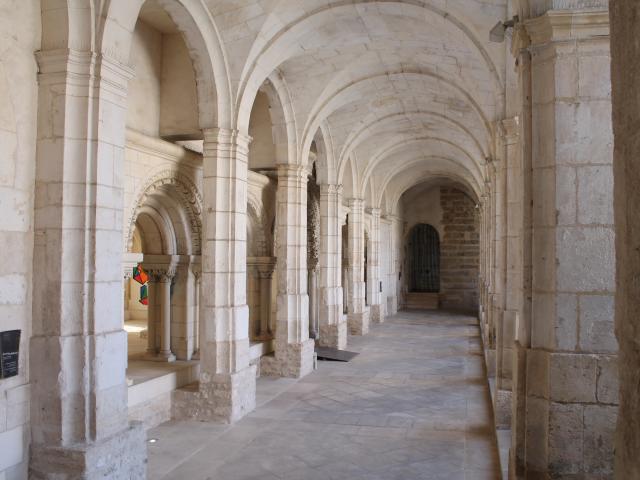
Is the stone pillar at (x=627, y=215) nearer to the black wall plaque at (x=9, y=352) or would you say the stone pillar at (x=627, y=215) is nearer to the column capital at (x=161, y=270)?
the black wall plaque at (x=9, y=352)

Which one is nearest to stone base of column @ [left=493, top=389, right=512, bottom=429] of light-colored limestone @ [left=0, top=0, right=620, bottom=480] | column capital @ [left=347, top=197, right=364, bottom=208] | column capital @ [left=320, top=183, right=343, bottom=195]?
light-colored limestone @ [left=0, top=0, right=620, bottom=480]

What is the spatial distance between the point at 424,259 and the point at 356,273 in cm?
1235

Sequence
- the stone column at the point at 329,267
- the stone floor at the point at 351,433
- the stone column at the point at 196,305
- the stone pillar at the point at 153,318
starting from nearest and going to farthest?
the stone floor at the point at 351,433 < the stone pillar at the point at 153,318 < the stone column at the point at 196,305 < the stone column at the point at 329,267

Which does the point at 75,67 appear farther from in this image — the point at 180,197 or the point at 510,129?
the point at 510,129

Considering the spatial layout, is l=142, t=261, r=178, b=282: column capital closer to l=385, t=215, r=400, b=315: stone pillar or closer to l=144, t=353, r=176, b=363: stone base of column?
l=144, t=353, r=176, b=363: stone base of column

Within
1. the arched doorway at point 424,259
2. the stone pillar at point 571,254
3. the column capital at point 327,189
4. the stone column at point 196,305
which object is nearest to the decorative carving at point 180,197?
the stone column at point 196,305

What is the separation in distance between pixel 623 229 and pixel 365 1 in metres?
6.54

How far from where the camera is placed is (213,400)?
7.04 meters

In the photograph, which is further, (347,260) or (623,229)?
(347,260)

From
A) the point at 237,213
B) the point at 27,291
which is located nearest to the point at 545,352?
the point at 27,291

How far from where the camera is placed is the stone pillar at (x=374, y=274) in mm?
18312

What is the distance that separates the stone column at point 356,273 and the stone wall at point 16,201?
11.6m

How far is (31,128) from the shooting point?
4520mm

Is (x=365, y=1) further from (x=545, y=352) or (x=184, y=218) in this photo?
(x=545, y=352)
